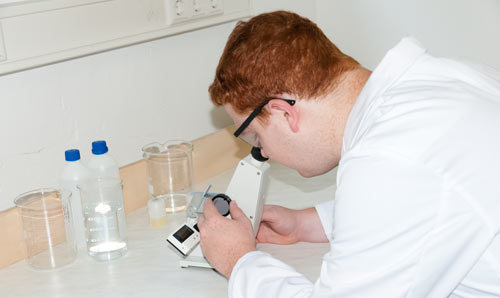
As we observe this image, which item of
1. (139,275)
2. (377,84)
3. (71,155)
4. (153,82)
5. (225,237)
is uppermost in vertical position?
(377,84)

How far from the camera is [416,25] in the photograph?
2334 millimetres

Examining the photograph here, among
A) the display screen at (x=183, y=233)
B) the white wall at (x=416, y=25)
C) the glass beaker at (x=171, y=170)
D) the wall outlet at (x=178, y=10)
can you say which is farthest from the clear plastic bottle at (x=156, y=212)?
the white wall at (x=416, y=25)

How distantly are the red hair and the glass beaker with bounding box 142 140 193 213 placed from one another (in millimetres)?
691

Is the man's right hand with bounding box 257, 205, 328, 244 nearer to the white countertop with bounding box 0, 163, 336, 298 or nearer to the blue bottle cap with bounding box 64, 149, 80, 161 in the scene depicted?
the white countertop with bounding box 0, 163, 336, 298

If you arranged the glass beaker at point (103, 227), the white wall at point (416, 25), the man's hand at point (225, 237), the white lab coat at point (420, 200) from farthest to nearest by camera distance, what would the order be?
the white wall at point (416, 25) → the glass beaker at point (103, 227) → the man's hand at point (225, 237) → the white lab coat at point (420, 200)

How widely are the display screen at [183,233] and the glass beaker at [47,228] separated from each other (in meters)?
0.29

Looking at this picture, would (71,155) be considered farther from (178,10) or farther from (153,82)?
(178,10)

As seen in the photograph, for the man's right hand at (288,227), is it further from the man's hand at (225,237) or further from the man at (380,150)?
the man at (380,150)

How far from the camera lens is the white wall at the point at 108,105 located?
61.9 inches

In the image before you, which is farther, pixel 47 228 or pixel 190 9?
pixel 190 9

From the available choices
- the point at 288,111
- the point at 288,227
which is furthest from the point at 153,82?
the point at 288,111

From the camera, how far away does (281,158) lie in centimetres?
136

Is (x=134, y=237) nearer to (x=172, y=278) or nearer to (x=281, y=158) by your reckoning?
(x=172, y=278)

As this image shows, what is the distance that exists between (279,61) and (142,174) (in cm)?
81
